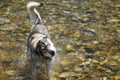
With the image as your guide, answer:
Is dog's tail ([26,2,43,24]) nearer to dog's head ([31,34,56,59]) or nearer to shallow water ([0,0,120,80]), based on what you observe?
shallow water ([0,0,120,80])

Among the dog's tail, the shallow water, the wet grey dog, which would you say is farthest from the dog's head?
the dog's tail

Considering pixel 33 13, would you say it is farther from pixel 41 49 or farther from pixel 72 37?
pixel 41 49

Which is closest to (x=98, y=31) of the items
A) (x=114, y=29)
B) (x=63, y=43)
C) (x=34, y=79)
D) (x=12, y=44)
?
(x=114, y=29)

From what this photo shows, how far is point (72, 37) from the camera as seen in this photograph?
416 inches

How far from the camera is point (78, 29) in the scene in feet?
37.2

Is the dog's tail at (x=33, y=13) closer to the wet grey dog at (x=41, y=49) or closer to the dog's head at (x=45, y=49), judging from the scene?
the wet grey dog at (x=41, y=49)

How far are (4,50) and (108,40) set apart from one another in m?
3.87

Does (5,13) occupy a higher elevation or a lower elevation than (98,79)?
higher

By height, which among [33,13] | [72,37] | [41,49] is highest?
[33,13]

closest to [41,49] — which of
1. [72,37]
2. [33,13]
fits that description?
[33,13]

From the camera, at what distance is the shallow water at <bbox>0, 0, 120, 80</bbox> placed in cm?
822

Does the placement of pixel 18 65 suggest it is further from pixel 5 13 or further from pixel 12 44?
pixel 5 13

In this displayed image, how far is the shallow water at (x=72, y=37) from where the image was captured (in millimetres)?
8219

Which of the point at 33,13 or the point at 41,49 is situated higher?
the point at 33,13
